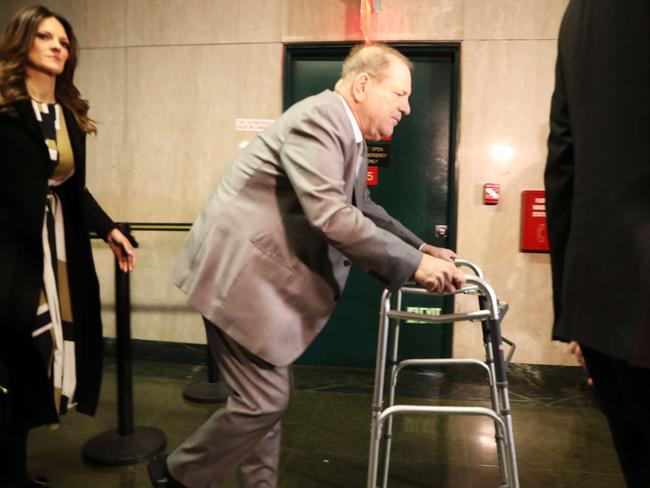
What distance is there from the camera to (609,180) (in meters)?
0.90

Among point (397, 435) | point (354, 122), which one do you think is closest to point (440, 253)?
point (354, 122)

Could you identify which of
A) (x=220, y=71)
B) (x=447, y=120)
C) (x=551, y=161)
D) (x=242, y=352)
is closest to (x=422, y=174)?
(x=447, y=120)

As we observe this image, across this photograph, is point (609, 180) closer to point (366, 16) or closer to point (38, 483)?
point (38, 483)

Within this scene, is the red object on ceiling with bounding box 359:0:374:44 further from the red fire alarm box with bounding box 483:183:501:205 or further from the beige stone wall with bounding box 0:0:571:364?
the red fire alarm box with bounding box 483:183:501:205

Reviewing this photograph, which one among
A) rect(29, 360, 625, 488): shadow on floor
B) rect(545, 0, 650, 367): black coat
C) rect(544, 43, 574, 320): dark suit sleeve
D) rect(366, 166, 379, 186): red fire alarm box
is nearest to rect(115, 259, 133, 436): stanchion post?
rect(29, 360, 625, 488): shadow on floor

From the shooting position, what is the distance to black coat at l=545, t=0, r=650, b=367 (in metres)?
0.85

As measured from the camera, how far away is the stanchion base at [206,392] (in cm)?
343

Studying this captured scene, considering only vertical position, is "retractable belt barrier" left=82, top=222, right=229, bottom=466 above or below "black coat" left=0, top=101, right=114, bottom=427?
below

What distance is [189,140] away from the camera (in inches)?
167

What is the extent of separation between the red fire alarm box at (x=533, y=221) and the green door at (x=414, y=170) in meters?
0.51

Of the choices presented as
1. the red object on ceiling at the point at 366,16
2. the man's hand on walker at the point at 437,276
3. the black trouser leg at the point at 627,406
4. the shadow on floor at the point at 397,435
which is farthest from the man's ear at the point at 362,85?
the red object on ceiling at the point at 366,16

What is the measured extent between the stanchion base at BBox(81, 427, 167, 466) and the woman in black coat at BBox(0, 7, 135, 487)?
45 centimetres

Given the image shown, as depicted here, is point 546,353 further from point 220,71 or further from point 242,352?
point 220,71

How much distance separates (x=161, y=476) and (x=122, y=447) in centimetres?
99
